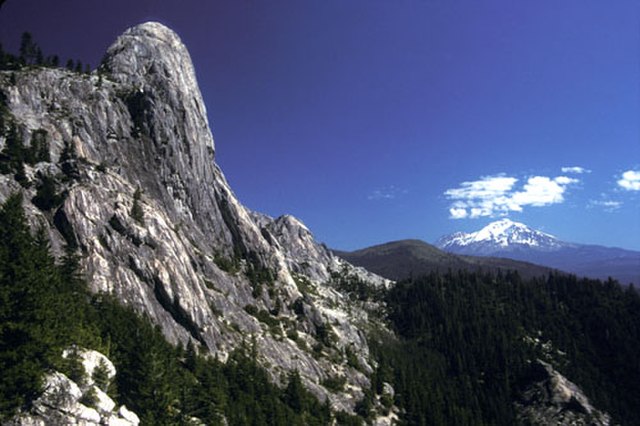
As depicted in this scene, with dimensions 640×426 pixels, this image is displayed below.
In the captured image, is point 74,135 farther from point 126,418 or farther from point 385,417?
point 385,417

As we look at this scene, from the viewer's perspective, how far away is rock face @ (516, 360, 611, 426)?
163 meters

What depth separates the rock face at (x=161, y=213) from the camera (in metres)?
96.8

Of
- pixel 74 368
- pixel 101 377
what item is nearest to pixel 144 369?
pixel 101 377

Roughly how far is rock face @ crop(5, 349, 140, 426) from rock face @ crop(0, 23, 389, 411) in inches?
1785

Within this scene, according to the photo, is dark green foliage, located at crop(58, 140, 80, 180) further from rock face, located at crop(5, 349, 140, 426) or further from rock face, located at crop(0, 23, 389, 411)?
rock face, located at crop(5, 349, 140, 426)

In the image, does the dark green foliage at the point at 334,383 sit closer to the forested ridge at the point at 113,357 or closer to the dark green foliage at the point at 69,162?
the forested ridge at the point at 113,357

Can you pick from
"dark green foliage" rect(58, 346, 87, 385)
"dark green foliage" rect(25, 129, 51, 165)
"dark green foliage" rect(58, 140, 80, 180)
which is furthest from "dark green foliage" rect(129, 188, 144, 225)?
"dark green foliage" rect(58, 346, 87, 385)

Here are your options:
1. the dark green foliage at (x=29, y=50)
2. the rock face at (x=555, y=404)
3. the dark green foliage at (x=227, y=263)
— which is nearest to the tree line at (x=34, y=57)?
the dark green foliage at (x=29, y=50)

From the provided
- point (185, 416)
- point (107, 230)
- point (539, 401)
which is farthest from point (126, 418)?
point (539, 401)

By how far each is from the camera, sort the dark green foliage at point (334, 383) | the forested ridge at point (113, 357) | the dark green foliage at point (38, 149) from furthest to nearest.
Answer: the dark green foliage at point (334, 383) → the dark green foliage at point (38, 149) → the forested ridge at point (113, 357)

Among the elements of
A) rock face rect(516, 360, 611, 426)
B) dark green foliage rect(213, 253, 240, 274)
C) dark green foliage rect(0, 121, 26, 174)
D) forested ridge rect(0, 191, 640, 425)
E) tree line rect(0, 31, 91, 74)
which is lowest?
rock face rect(516, 360, 611, 426)

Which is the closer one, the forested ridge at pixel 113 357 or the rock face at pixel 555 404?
the forested ridge at pixel 113 357

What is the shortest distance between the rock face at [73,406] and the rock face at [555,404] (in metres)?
174

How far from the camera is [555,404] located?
169 meters
